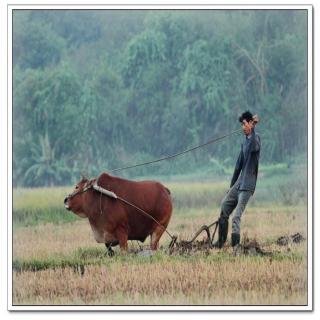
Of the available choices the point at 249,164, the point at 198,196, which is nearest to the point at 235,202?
the point at 249,164

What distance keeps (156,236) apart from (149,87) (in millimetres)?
4451

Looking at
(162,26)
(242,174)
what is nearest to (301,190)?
(242,174)

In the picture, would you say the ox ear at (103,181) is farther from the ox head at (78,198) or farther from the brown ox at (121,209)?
the ox head at (78,198)

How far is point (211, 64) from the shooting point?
72.0 ft

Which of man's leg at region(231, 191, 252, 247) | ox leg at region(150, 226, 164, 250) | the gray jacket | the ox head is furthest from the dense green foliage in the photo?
ox leg at region(150, 226, 164, 250)

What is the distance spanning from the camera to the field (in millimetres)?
16594

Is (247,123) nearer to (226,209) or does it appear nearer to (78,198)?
(226,209)

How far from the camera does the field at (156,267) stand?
1659 cm

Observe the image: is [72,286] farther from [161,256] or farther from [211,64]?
[211,64]

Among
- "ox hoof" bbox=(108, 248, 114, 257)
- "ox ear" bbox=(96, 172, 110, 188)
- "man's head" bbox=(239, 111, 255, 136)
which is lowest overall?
"ox hoof" bbox=(108, 248, 114, 257)

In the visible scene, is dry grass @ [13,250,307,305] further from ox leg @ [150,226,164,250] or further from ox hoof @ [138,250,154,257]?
ox leg @ [150,226,164,250]

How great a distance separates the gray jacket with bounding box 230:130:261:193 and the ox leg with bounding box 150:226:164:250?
130 centimetres

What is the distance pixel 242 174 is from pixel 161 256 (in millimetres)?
1559
